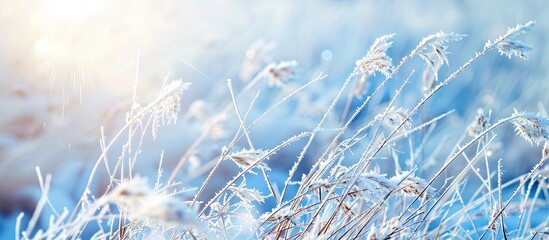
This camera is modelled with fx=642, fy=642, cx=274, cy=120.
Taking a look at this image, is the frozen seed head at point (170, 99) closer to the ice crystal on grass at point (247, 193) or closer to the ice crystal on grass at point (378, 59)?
the ice crystal on grass at point (247, 193)

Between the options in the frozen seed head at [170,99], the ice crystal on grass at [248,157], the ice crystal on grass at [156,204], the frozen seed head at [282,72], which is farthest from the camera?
the frozen seed head at [282,72]

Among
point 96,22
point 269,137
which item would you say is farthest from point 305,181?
point 96,22

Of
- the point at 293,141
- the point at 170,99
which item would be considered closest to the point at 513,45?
the point at 293,141

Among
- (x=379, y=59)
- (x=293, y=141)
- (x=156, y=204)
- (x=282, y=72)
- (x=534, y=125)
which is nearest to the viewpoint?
(x=156, y=204)

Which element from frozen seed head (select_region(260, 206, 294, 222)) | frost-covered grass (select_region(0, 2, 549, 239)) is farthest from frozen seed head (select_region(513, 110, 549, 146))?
frozen seed head (select_region(260, 206, 294, 222))

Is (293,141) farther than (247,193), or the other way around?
(293,141)

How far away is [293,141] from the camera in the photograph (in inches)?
56.7

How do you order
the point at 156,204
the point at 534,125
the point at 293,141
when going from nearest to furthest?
1. the point at 156,204
2. the point at 534,125
3. the point at 293,141

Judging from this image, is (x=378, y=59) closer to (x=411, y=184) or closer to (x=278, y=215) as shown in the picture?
(x=411, y=184)

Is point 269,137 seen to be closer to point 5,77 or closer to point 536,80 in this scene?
point 5,77

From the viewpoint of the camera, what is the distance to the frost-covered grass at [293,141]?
1.25 m

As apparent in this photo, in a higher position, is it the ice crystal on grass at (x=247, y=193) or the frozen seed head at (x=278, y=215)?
the ice crystal on grass at (x=247, y=193)

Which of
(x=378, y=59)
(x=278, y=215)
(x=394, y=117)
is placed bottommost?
(x=278, y=215)

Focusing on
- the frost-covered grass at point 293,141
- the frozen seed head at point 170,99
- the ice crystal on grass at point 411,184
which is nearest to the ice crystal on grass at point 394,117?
the frost-covered grass at point 293,141
